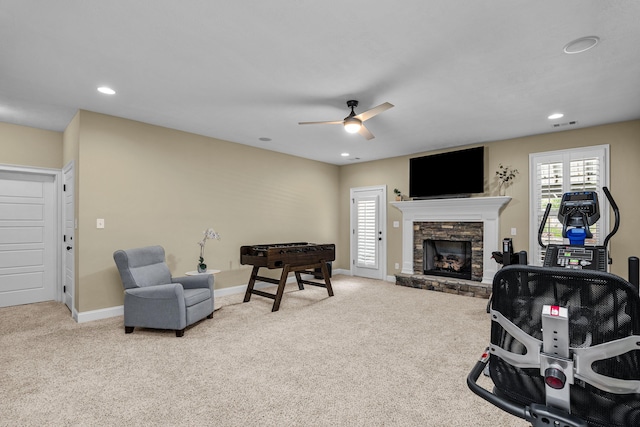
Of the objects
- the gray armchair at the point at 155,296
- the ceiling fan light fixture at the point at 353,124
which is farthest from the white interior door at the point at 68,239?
the ceiling fan light fixture at the point at 353,124

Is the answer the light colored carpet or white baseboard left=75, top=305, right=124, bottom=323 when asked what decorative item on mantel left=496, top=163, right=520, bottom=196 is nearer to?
the light colored carpet

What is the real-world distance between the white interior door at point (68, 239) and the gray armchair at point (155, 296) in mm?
1040

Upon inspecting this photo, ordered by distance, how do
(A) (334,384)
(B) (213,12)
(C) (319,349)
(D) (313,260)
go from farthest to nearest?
(D) (313,260), (C) (319,349), (A) (334,384), (B) (213,12)

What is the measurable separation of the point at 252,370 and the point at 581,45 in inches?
143

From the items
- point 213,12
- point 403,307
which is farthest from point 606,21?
point 403,307

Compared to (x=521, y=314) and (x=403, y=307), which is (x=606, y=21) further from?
(x=403, y=307)

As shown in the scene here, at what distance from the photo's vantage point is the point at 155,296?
3.47 m

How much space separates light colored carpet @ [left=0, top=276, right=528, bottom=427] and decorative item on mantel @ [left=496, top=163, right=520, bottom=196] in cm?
214

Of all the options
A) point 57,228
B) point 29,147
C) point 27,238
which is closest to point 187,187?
point 57,228

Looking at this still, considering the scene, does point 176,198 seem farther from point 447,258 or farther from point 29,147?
point 447,258

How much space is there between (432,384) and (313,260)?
2.80 metres

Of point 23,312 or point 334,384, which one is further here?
point 23,312

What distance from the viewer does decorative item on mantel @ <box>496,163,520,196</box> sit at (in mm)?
5188

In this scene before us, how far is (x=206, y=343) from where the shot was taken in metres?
3.25
